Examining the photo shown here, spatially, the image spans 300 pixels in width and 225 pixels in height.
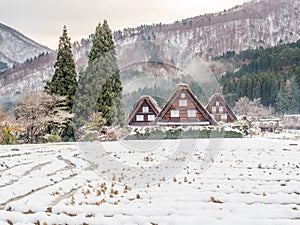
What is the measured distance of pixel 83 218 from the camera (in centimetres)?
465

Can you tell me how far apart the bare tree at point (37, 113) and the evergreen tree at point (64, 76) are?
67.0 inches

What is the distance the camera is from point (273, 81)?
65250 millimetres

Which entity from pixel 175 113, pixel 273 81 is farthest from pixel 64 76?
pixel 273 81

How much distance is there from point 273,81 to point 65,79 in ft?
163

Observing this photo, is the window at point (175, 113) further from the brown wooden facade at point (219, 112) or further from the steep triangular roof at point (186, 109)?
the brown wooden facade at point (219, 112)

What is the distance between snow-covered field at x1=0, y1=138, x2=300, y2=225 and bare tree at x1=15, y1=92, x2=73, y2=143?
45.6 ft

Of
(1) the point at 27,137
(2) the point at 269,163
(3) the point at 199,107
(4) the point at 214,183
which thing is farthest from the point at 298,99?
(4) the point at 214,183

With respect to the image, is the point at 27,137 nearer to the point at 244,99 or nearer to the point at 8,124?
the point at 8,124

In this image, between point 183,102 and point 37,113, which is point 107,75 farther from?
point 183,102

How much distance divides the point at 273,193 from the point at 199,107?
23693mm

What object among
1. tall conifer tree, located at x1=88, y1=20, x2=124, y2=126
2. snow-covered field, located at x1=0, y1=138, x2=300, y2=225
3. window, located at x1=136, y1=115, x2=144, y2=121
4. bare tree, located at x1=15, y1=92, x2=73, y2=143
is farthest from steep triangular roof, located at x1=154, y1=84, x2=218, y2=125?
snow-covered field, located at x1=0, y1=138, x2=300, y2=225

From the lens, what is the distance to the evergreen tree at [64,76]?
26.6 meters

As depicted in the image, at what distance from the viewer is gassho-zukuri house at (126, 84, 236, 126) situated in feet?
96.4

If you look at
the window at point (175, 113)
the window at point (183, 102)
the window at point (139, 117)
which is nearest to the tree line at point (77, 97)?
the window at point (175, 113)
